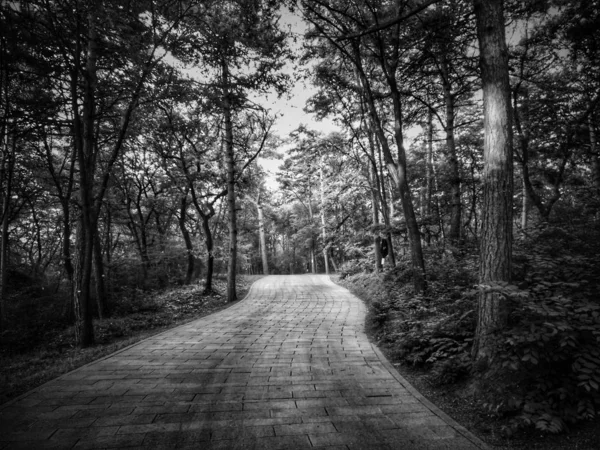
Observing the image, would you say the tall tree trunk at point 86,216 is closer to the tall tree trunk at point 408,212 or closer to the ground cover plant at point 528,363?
the ground cover plant at point 528,363

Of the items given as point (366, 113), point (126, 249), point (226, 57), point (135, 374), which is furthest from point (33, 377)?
point (126, 249)

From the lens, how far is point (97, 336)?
Answer: 7055 mm

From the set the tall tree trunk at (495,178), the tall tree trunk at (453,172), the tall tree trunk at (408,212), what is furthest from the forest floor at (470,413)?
the tall tree trunk at (453,172)

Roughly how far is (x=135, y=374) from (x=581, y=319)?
582 cm

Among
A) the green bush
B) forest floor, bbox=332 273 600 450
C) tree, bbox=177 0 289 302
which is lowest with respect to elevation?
forest floor, bbox=332 273 600 450

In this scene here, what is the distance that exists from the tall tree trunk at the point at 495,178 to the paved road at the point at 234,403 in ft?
4.86

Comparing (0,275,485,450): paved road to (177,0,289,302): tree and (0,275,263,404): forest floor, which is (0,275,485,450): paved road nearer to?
(0,275,263,404): forest floor

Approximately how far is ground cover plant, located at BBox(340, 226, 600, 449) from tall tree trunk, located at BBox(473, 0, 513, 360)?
20cm

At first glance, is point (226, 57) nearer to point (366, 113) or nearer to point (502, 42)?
point (366, 113)

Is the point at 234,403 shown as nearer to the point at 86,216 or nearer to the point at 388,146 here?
the point at 86,216

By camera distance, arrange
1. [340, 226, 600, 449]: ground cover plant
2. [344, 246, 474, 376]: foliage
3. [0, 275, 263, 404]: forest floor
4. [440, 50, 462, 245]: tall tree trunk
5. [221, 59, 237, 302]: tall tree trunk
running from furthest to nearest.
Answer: [221, 59, 237, 302]: tall tree trunk < [440, 50, 462, 245]: tall tree trunk < [0, 275, 263, 404]: forest floor < [344, 246, 474, 376]: foliage < [340, 226, 600, 449]: ground cover plant

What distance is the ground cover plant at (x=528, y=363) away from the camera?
2463 mm

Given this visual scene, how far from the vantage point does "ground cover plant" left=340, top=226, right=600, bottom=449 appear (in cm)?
246

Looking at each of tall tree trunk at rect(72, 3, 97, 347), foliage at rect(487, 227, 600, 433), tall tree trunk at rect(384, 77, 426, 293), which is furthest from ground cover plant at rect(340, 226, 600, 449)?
tall tree trunk at rect(72, 3, 97, 347)
